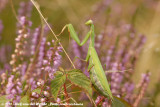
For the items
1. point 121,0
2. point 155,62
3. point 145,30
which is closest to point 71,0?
point 121,0

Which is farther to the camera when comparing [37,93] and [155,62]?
[155,62]

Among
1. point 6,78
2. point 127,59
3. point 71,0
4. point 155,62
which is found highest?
point 71,0

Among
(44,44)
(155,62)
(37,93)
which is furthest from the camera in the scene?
(155,62)

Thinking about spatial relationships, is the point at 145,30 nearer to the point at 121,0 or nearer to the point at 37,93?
the point at 121,0

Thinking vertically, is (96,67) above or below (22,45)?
below
